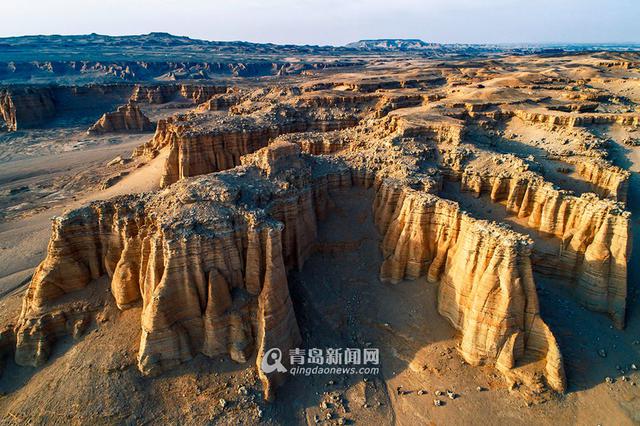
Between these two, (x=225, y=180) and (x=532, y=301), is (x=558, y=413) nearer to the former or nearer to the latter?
(x=532, y=301)

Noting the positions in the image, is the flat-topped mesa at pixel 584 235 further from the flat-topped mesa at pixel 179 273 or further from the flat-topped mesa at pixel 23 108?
the flat-topped mesa at pixel 23 108

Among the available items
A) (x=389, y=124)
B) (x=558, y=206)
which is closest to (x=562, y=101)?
(x=389, y=124)

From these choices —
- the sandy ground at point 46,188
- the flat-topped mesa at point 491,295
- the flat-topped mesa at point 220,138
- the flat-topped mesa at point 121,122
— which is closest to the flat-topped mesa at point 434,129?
the flat-topped mesa at point 491,295

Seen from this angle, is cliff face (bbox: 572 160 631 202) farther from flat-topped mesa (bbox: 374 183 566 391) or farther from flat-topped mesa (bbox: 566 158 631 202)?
flat-topped mesa (bbox: 374 183 566 391)

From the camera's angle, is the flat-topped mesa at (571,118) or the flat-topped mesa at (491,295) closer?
the flat-topped mesa at (491,295)

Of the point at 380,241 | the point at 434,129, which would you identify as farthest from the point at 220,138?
the point at 380,241

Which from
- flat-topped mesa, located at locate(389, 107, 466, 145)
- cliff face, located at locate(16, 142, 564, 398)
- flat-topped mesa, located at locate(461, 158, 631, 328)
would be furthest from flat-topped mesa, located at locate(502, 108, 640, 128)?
cliff face, located at locate(16, 142, 564, 398)
